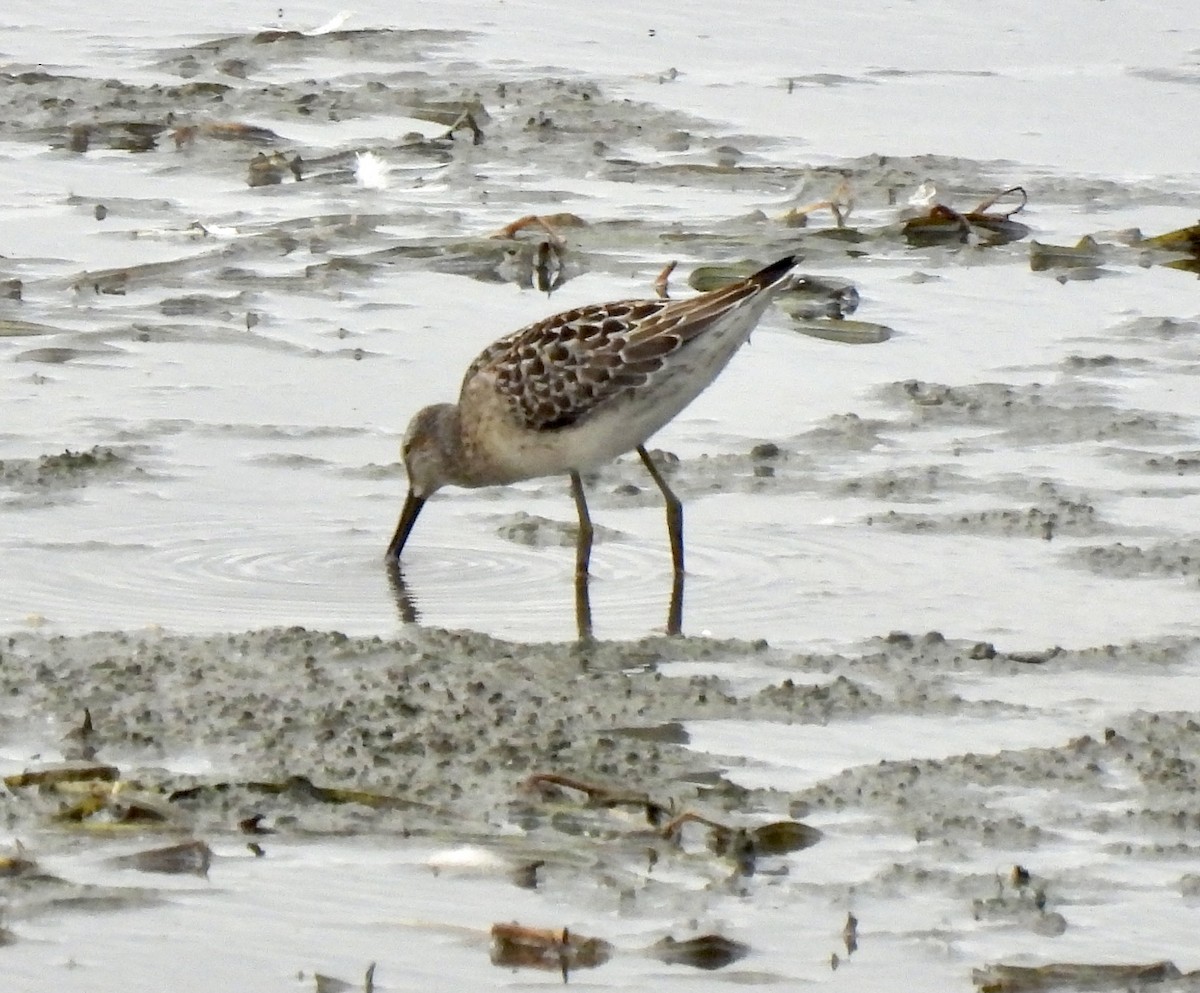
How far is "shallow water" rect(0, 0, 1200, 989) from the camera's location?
5.13 metres

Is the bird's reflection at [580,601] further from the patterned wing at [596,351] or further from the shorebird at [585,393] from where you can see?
the patterned wing at [596,351]

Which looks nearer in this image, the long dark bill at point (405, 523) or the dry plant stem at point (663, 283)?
the long dark bill at point (405, 523)

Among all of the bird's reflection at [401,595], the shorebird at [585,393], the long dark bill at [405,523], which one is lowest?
the bird's reflection at [401,595]

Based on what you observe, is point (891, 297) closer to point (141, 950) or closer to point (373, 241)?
point (373, 241)

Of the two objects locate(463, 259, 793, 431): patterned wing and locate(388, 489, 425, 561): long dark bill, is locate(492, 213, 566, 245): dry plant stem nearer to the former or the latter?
locate(463, 259, 793, 431): patterned wing

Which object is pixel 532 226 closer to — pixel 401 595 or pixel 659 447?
pixel 659 447

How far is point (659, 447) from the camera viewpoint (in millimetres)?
8984

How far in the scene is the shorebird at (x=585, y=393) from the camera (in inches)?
313

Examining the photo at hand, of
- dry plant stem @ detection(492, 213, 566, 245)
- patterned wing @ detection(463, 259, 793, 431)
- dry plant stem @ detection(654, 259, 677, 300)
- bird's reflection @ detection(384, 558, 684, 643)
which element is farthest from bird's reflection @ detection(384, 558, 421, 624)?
dry plant stem @ detection(492, 213, 566, 245)

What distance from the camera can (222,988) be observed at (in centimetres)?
469

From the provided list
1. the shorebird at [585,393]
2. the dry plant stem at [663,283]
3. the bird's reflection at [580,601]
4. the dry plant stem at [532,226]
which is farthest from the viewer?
the dry plant stem at [532,226]

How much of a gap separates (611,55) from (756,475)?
24.9 ft

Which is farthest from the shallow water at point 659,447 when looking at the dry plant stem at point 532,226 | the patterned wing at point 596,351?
the patterned wing at point 596,351

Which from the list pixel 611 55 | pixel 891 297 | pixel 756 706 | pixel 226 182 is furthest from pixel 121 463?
pixel 611 55
